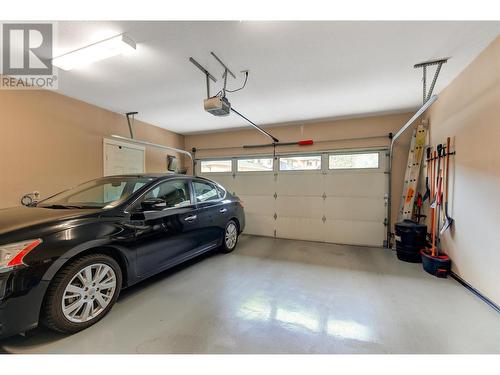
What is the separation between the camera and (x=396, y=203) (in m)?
4.38

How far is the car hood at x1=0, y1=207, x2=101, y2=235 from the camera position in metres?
1.61

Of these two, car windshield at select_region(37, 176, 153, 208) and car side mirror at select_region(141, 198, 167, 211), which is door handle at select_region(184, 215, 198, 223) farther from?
car windshield at select_region(37, 176, 153, 208)

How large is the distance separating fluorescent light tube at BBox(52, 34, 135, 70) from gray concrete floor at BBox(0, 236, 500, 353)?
2.50 m

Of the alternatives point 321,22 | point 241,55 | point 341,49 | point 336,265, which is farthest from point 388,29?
point 336,265

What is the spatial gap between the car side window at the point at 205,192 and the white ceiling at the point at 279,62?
54.8 inches

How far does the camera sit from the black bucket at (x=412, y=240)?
341 centimetres

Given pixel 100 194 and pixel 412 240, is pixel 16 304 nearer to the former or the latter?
pixel 100 194

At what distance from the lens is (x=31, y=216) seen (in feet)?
5.90

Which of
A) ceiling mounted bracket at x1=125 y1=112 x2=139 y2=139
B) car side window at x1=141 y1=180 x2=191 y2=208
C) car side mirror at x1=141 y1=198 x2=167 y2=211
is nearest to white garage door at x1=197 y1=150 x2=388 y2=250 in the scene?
ceiling mounted bracket at x1=125 y1=112 x2=139 y2=139

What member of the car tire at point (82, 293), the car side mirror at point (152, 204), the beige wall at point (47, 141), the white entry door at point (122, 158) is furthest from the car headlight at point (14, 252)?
the white entry door at point (122, 158)

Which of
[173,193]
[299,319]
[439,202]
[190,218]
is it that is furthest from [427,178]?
[173,193]

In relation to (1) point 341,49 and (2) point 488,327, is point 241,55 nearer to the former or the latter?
(1) point 341,49

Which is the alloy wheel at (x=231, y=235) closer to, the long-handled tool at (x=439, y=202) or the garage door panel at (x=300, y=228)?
the garage door panel at (x=300, y=228)
